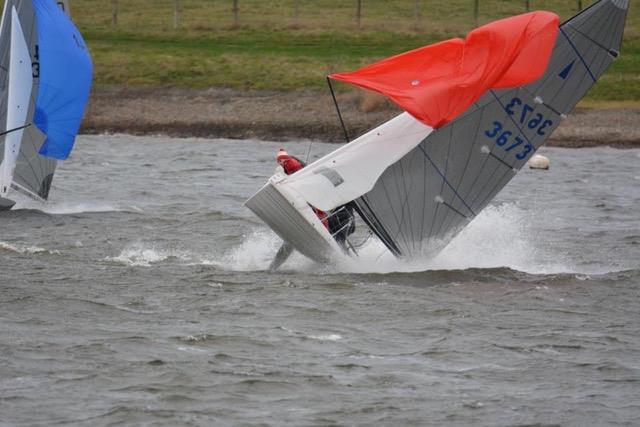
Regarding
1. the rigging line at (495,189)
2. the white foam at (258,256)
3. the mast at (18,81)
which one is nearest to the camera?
the rigging line at (495,189)

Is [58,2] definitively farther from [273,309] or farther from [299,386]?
[299,386]

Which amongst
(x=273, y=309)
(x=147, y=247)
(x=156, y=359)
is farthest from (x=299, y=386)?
(x=147, y=247)

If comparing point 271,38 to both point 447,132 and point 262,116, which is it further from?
point 447,132

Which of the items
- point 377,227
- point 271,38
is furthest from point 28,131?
point 271,38

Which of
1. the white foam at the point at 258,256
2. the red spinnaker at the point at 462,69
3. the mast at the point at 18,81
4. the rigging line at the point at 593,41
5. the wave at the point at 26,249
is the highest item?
the rigging line at the point at 593,41

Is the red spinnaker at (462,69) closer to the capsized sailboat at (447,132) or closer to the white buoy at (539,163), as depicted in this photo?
the capsized sailboat at (447,132)

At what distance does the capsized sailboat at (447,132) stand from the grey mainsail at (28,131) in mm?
7934

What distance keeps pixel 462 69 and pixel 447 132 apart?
1.08 metres

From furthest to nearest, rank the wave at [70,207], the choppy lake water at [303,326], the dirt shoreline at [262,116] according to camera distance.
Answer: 1. the dirt shoreline at [262,116]
2. the wave at [70,207]
3. the choppy lake water at [303,326]

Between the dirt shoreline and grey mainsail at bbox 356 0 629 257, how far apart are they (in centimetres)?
2007

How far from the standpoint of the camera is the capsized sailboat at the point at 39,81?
74.0 feet

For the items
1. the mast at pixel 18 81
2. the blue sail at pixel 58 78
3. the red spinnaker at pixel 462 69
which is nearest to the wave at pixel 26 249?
the mast at pixel 18 81

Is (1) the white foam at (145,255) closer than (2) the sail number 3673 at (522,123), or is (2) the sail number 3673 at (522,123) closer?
(2) the sail number 3673 at (522,123)

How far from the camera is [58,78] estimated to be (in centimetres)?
2264
